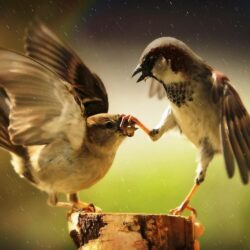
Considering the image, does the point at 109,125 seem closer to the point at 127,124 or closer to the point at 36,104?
the point at 127,124

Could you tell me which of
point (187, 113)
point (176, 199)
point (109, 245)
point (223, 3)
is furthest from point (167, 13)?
point (109, 245)

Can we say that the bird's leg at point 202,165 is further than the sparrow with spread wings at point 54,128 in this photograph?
Yes

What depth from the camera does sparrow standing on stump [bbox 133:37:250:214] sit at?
1096mm

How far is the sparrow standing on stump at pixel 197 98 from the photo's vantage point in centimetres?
110

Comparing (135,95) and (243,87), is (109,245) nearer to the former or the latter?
(135,95)

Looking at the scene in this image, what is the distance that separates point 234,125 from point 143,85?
48 cm

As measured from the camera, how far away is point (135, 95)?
1551mm

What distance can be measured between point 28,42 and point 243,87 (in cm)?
72

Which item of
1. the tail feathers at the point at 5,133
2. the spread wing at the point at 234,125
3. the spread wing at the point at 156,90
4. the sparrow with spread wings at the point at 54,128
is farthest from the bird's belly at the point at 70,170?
the spread wing at the point at 156,90

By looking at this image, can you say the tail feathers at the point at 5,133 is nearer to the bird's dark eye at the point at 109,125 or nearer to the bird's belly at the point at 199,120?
the bird's dark eye at the point at 109,125

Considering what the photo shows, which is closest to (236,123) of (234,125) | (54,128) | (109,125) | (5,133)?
(234,125)

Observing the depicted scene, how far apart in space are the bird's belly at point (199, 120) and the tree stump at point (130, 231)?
21 centimetres

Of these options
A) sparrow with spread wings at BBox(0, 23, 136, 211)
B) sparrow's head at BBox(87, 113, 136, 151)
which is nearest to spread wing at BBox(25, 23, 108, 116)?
sparrow with spread wings at BBox(0, 23, 136, 211)

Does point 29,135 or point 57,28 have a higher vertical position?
point 57,28
